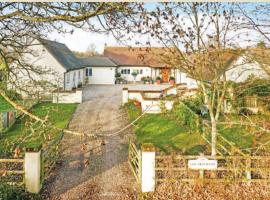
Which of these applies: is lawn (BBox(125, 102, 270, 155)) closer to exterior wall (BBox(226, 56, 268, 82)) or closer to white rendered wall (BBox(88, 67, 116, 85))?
exterior wall (BBox(226, 56, 268, 82))

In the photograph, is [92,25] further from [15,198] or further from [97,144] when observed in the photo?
[97,144]

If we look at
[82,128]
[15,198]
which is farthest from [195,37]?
[82,128]

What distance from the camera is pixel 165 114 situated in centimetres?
2261

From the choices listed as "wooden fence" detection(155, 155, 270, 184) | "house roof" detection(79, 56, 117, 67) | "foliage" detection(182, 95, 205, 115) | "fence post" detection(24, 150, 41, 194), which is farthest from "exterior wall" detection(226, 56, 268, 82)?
"house roof" detection(79, 56, 117, 67)

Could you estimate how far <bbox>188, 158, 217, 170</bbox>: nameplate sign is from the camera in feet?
35.0

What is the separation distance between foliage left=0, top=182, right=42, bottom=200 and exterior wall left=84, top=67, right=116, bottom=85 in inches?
1339

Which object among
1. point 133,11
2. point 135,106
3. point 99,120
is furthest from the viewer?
point 135,106

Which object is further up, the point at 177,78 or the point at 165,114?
the point at 177,78

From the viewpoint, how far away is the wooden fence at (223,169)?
1070 centimetres

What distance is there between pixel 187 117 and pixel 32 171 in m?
11.0

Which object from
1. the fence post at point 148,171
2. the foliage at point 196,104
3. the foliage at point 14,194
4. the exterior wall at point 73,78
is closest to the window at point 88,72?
the exterior wall at point 73,78

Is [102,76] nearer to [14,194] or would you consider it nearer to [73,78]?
[73,78]

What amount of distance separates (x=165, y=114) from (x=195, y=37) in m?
11.6

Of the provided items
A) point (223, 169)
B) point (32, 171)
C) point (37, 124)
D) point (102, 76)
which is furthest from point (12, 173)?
point (102, 76)
